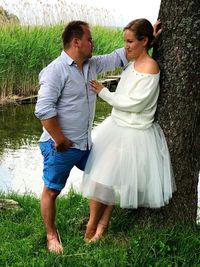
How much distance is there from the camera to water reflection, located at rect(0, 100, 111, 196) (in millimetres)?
6729

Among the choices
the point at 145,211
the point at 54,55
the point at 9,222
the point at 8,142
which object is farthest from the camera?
the point at 54,55

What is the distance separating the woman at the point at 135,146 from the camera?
144 inches

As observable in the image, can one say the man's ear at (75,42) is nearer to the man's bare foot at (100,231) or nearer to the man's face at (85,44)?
the man's face at (85,44)

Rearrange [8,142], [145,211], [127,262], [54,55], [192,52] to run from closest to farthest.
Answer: [127,262], [192,52], [145,211], [8,142], [54,55]

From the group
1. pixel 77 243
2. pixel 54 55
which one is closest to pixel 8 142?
pixel 54 55

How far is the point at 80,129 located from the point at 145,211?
748mm

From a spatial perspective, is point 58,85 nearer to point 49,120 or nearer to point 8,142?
point 49,120

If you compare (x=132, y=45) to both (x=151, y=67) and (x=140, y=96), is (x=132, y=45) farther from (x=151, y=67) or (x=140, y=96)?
(x=140, y=96)

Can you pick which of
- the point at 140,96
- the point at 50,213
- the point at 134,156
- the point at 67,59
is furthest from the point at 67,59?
the point at 50,213

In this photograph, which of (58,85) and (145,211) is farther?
(145,211)

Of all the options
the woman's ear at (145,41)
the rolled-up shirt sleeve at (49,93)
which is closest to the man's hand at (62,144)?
the rolled-up shirt sleeve at (49,93)

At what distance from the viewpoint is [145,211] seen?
12.9 ft

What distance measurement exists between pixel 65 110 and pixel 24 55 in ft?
26.8

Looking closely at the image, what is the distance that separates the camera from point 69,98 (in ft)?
12.2
